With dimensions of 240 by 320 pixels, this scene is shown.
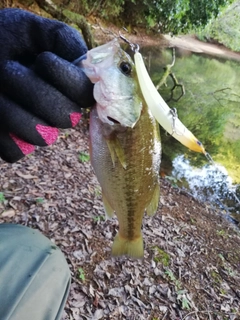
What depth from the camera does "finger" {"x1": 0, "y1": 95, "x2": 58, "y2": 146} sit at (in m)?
1.49

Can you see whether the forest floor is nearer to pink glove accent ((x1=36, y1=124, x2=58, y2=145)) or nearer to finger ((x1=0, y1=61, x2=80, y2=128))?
pink glove accent ((x1=36, y1=124, x2=58, y2=145))

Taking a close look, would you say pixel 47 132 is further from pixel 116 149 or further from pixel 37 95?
pixel 116 149

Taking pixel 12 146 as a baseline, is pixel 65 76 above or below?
above

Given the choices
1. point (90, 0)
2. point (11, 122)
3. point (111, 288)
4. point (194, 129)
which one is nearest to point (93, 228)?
point (111, 288)

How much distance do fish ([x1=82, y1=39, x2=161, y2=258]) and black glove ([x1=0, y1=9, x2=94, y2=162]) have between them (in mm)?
86

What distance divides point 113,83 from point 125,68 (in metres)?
0.10

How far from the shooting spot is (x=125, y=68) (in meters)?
1.48

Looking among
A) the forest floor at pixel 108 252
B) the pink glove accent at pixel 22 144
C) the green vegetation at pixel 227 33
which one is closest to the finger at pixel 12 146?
the pink glove accent at pixel 22 144

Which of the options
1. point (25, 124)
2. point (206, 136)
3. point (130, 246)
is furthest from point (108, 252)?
point (206, 136)

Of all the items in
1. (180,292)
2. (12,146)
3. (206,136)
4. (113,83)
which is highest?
(113,83)

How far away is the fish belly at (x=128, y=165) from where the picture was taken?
5.19ft

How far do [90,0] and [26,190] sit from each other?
45.7 ft

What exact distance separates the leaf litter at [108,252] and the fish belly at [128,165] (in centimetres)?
138

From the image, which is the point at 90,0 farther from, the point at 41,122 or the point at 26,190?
the point at 41,122
